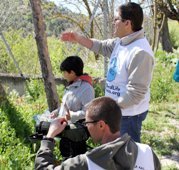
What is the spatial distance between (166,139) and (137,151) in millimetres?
3309

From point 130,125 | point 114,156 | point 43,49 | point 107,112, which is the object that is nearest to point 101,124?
point 107,112

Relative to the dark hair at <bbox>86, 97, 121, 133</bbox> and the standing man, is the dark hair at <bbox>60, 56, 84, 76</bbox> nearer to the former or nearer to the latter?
the standing man

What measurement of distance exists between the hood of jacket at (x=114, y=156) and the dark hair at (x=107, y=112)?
101 millimetres

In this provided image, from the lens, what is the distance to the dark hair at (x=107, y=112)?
1.89 metres

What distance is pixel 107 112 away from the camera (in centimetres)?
190

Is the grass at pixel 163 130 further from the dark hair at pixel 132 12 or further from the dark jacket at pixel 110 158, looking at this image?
the dark jacket at pixel 110 158

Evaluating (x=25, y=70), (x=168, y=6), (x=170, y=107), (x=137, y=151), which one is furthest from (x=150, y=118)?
(x=168, y=6)

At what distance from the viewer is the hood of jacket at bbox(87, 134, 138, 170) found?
5.81ft

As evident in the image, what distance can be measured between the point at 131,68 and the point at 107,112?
2.46 ft

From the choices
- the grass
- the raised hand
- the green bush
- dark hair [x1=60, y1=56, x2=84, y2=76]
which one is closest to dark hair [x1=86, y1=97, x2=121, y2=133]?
the raised hand

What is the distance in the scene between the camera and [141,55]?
2.57 meters

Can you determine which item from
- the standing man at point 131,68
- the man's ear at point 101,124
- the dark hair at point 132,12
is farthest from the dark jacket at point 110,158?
the dark hair at point 132,12

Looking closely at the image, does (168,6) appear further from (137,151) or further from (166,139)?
(137,151)

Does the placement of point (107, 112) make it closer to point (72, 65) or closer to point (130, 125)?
point (130, 125)
